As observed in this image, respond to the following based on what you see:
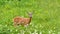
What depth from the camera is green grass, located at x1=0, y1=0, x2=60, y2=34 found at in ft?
35.6

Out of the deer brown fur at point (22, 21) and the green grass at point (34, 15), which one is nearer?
the green grass at point (34, 15)

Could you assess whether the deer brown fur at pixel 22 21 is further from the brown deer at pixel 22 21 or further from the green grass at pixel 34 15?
the green grass at pixel 34 15

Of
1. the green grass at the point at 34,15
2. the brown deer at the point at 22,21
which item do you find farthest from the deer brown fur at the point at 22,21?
the green grass at the point at 34,15

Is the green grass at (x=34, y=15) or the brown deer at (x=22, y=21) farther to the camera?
the brown deer at (x=22, y=21)

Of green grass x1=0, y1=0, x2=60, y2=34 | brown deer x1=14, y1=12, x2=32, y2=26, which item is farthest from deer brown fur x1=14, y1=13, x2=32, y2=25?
green grass x1=0, y1=0, x2=60, y2=34

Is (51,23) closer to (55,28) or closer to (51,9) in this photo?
(55,28)

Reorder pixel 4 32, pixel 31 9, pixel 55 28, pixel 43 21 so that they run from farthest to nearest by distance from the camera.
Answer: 1. pixel 31 9
2. pixel 43 21
3. pixel 55 28
4. pixel 4 32

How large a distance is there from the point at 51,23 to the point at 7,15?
202cm

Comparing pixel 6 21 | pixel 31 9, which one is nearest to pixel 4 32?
pixel 6 21

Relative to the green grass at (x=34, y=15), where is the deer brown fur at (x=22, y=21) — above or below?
above

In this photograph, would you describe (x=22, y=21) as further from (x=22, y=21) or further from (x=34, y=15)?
(x=34, y=15)

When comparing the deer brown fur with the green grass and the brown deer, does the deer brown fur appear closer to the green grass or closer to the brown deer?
the brown deer

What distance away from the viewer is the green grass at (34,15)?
10860 millimetres

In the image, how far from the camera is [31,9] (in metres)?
14.0
